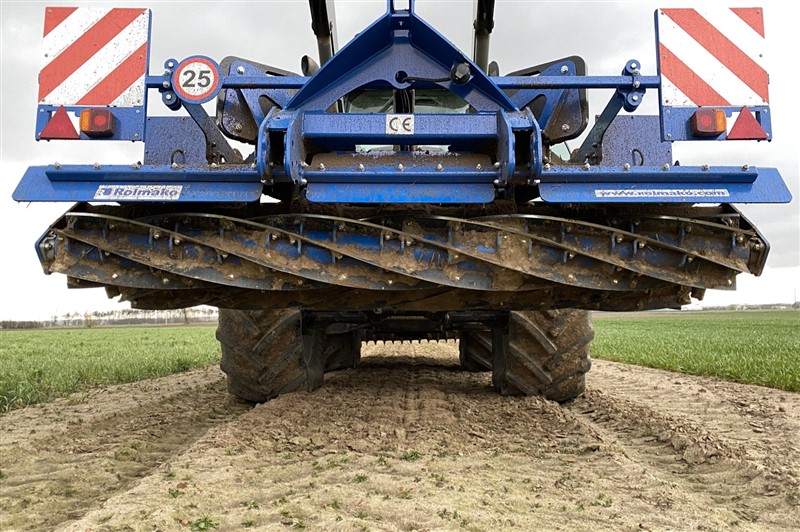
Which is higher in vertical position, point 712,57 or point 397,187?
point 712,57

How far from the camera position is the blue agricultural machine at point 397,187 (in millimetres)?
2498

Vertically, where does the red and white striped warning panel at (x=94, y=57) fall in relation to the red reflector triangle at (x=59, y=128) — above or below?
above

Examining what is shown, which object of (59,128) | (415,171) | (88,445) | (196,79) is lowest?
(88,445)

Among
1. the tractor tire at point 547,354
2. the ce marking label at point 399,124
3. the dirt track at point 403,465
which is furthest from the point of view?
the tractor tire at point 547,354

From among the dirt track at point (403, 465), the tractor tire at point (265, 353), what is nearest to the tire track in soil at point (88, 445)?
the dirt track at point (403, 465)

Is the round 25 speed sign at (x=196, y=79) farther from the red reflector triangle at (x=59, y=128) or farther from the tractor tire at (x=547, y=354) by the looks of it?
the tractor tire at (x=547, y=354)

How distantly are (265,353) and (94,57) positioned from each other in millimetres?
2186

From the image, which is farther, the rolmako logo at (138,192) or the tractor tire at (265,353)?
the tractor tire at (265,353)

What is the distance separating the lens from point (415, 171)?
8.10 feet

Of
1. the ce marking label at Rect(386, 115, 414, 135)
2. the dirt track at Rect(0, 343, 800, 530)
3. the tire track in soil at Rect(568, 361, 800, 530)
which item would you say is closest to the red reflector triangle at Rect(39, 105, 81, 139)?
the ce marking label at Rect(386, 115, 414, 135)

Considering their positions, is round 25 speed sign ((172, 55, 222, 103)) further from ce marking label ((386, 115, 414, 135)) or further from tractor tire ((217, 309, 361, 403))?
tractor tire ((217, 309, 361, 403))

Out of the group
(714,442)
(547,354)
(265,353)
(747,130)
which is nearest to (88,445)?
(265,353)

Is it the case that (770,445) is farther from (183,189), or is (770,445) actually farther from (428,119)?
A: (183,189)

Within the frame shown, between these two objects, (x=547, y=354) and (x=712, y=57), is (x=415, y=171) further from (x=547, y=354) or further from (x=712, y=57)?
(x=547, y=354)
